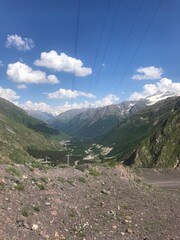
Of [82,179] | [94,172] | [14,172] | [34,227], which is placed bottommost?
[34,227]

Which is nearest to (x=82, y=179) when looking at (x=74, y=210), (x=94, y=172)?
(x=94, y=172)

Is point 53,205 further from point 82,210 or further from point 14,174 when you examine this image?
point 14,174

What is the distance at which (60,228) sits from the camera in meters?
24.5

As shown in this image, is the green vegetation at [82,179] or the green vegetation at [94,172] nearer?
the green vegetation at [82,179]

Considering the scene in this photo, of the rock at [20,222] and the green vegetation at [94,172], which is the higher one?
the green vegetation at [94,172]

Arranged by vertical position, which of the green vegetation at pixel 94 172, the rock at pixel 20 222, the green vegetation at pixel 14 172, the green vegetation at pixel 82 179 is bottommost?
the rock at pixel 20 222

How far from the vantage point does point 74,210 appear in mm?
29141

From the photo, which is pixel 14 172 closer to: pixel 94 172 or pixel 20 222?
pixel 20 222

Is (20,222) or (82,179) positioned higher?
(82,179)

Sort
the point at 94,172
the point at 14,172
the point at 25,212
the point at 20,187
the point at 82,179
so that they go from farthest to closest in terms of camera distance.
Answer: the point at 94,172, the point at 82,179, the point at 14,172, the point at 20,187, the point at 25,212

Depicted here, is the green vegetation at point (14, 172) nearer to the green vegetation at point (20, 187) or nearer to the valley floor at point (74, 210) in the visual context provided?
the valley floor at point (74, 210)

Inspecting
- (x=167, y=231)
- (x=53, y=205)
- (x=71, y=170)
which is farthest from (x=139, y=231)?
(x=71, y=170)

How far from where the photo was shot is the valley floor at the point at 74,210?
23.7 m

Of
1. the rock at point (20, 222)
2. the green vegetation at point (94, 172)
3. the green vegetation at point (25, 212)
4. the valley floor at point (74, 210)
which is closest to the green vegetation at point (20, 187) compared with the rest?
the valley floor at point (74, 210)
